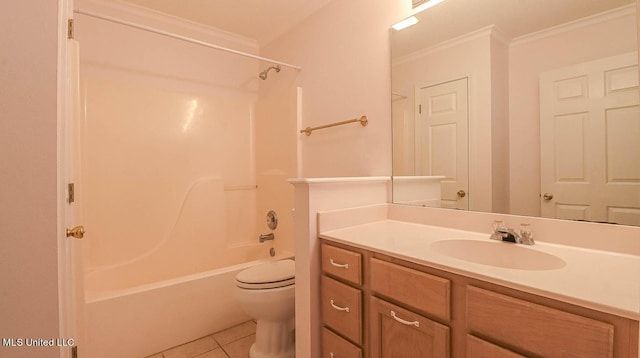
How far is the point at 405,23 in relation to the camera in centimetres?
155

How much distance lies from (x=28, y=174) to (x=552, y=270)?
1424 millimetres

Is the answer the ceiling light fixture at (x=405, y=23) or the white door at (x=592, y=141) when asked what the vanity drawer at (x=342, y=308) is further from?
the ceiling light fixture at (x=405, y=23)

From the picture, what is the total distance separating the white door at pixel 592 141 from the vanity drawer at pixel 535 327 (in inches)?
23.5

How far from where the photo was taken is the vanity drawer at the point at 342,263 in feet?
3.64

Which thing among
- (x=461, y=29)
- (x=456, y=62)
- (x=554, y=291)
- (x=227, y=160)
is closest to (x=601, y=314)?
(x=554, y=291)

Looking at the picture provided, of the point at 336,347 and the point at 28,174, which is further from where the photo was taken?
the point at 336,347

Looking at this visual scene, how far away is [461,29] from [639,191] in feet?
3.16

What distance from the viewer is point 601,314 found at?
60 cm

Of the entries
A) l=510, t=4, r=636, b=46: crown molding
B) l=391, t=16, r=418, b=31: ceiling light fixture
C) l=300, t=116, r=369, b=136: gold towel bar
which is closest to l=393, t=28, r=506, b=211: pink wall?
l=510, t=4, r=636, b=46: crown molding

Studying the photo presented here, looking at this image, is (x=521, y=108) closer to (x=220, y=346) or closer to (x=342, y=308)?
(x=342, y=308)

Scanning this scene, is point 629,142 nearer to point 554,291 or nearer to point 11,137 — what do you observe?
point 554,291

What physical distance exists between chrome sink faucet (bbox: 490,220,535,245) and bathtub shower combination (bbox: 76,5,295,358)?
1.55m

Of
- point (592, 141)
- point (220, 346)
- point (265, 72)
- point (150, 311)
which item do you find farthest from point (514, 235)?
point (265, 72)

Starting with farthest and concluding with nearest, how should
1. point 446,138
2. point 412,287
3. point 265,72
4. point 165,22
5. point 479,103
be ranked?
point 265,72 → point 165,22 → point 446,138 → point 479,103 → point 412,287
